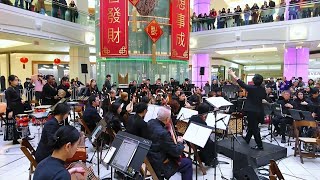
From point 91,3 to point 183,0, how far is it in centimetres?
1124

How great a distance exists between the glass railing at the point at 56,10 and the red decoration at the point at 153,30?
13.2ft

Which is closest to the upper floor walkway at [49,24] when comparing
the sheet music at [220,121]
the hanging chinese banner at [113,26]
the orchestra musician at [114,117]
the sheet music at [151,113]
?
the hanging chinese banner at [113,26]

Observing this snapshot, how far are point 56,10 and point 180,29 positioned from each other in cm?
723

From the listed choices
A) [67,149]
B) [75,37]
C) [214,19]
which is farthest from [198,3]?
[67,149]

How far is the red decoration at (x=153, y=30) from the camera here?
15.9 m

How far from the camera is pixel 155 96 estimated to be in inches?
364

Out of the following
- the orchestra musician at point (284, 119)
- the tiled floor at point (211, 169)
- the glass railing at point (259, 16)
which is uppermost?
the glass railing at point (259, 16)

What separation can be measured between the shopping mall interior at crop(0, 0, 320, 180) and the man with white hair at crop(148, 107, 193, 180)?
2 cm

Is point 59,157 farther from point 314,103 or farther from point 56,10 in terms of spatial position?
point 56,10

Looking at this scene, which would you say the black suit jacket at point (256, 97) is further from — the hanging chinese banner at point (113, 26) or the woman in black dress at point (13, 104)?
the hanging chinese banner at point (113, 26)

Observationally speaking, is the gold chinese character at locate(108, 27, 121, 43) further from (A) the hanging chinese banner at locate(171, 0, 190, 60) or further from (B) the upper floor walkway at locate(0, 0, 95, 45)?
(A) the hanging chinese banner at locate(171, 0, 190, 60)

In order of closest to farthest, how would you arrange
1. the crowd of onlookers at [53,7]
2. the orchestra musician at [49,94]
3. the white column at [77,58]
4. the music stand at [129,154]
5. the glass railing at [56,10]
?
the music stand at [129,154]
the orchestra musician at [49,94]
the crowd of onlookers at [53,7]
the glass railing at [56,10]
the white column at [77,58]

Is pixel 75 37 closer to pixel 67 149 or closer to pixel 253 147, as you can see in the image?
pixel 253 147

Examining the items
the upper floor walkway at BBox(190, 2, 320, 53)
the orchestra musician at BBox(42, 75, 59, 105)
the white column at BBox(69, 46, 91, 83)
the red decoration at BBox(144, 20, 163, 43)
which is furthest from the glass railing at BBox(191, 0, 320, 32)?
the orchestra musician at BBox(42, 75, 59, 105)
